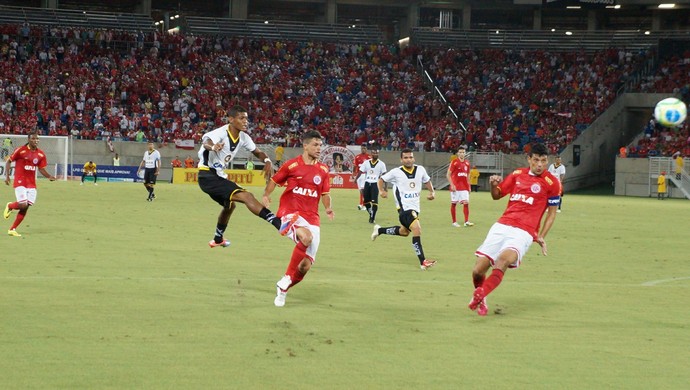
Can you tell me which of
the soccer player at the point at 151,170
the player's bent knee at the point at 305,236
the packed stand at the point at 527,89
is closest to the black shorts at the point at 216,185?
the player's bent knee at the point at 305,236

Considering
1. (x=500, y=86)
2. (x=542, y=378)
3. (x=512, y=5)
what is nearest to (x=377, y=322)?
(x=542, y=378)

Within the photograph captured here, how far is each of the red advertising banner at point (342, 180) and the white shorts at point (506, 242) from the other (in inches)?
1690

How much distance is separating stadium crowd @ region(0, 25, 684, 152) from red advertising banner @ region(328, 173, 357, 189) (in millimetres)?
4644

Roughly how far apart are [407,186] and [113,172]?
38289 mm

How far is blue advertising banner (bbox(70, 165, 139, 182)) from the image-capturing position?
5275cm

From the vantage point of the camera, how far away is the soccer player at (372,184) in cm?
2777

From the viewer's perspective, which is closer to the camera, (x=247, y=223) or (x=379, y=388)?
(x=379, y=388)

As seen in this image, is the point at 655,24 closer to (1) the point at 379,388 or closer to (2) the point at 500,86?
(2) the point at 500,86

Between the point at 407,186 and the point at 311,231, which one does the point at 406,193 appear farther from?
the point at 311,231

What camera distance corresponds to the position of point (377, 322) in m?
10.4

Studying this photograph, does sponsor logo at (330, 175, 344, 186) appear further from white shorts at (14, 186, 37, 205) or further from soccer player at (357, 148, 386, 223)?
white shorts at (14, 186, 37, 205)

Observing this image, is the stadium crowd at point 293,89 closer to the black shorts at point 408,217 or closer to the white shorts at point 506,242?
the black shorts at point 408,217

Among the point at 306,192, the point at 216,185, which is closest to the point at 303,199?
the point at 306,192

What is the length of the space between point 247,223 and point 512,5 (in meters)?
50.8
